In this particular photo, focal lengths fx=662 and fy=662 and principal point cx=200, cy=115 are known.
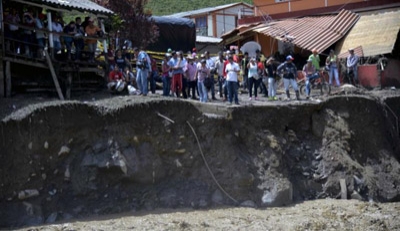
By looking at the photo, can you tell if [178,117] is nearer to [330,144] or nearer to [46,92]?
[46,92]

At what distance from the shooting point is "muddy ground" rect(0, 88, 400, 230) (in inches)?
738

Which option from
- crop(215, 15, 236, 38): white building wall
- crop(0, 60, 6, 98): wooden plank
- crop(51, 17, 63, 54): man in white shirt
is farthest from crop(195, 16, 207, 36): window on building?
crop(0, 60, 6, 98): wooden plank

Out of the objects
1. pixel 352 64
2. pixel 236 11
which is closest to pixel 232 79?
pixel 352 64

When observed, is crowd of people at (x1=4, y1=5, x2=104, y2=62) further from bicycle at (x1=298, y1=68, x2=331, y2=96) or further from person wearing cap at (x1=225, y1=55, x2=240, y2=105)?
bicycle at (x1=298, y1=68, x2=331, y2=96)

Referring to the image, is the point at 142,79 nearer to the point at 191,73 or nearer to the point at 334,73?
the point at 191,73

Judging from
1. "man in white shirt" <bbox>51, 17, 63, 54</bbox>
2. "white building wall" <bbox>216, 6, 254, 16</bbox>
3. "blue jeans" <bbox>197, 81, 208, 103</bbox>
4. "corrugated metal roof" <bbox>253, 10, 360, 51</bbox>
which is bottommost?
"blue jeans" <bbox>197, 81, 208, 103</bbox>

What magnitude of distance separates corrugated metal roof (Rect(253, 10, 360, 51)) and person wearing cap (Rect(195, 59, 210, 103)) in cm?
827

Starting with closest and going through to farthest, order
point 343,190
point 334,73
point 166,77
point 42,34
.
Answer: point 42,34 < point 343,190 < point 166,77 < point 334,73

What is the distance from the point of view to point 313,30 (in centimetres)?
3238

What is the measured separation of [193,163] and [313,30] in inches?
546

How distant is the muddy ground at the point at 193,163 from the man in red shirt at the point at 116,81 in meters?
0.82

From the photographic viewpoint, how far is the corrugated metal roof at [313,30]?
31.2 m

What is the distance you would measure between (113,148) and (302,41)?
1418cm

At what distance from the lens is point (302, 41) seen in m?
31.2
